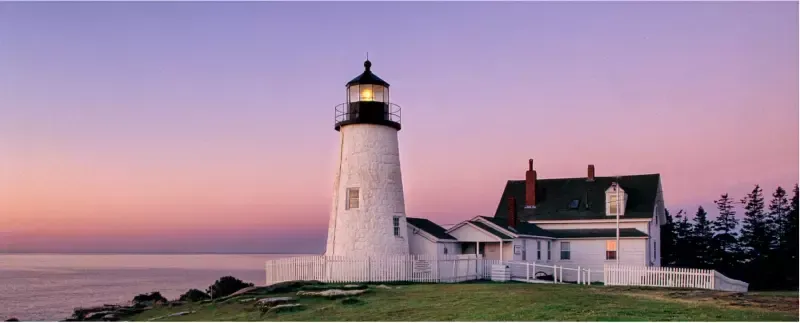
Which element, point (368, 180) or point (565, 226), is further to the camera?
point (565, 226)

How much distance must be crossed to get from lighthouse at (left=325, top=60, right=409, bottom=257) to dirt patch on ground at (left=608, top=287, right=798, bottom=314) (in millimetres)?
9272

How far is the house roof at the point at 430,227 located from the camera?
115 ft

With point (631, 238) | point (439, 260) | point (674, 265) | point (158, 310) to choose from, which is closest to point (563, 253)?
point (631, 238)

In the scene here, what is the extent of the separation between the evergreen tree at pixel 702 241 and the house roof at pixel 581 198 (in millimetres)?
15257

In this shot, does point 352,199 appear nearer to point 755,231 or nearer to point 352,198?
point 352,198

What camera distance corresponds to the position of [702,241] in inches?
2255

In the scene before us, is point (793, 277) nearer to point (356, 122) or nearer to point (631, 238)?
point (631, 238)

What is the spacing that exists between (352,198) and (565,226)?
14.7m

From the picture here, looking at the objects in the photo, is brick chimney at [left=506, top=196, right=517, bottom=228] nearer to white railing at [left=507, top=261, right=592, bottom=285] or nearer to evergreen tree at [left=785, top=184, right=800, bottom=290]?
white railing at [left=507, top=261, right=592, bottom=285]

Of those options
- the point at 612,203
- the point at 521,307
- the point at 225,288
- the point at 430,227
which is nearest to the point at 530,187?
the point at 612,203

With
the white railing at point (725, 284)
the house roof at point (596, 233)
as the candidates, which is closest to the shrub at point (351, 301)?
the white railing at point (725, 284)

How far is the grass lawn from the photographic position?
18.6 metres

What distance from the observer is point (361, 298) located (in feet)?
79.2

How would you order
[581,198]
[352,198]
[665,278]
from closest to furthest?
[665,278]
[352,198]
[581,198]
